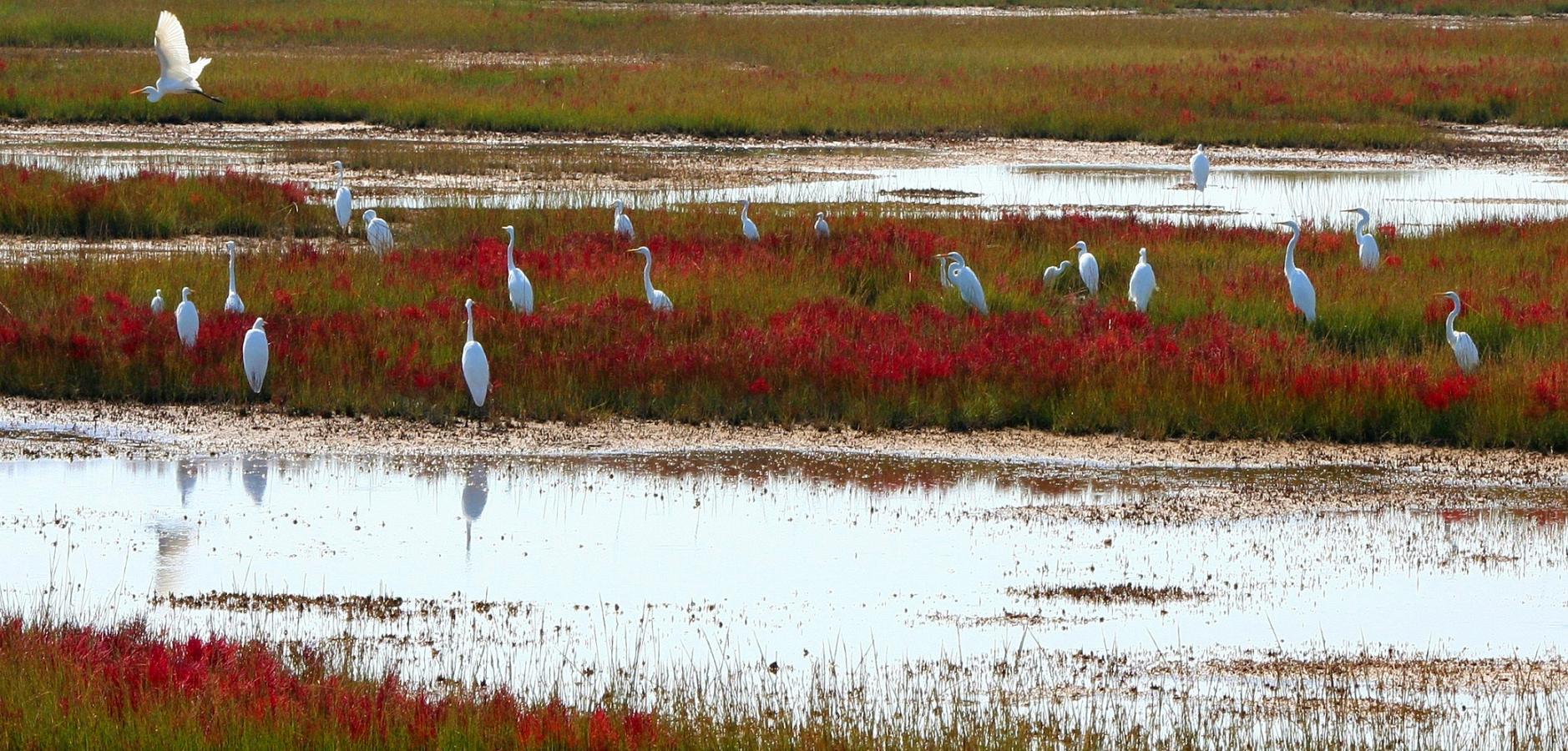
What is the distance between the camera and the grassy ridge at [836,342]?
11.4m

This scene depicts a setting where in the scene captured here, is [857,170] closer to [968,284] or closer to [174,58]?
[174,58]

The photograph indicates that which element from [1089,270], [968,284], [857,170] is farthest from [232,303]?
[857,170]

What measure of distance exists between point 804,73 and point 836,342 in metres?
23.3

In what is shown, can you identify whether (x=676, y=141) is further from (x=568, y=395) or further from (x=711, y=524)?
(x=711, y=524)

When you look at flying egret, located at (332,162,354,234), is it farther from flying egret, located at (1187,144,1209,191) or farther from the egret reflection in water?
flying egret, located at (1187,144,1209,191)

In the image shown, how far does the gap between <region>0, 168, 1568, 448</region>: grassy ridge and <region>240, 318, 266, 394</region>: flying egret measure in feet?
0.90

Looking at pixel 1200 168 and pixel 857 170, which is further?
pixel 857 170

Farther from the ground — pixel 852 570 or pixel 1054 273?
pixel 1054 273

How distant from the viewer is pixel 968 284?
13.3 m

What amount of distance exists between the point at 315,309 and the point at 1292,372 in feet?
22.1

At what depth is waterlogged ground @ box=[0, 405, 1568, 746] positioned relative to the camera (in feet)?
22.1

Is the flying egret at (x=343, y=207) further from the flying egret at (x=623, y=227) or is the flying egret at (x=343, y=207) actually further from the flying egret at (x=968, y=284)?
the flying egret at (x=968, y=284)

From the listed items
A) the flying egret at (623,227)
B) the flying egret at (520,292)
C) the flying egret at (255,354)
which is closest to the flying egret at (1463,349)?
the flying egret at (520,292)

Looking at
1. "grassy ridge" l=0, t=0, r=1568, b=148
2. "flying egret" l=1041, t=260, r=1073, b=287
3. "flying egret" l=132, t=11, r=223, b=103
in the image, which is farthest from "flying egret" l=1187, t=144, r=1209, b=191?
"flying egret" l=132, t=11, r=223, b=103
